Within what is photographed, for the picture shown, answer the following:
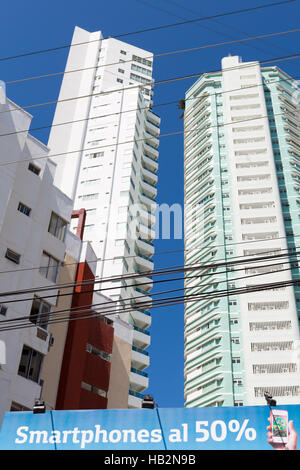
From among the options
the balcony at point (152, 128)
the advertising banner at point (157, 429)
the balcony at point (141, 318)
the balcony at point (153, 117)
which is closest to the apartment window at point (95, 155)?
the balcony at point (152, 128)

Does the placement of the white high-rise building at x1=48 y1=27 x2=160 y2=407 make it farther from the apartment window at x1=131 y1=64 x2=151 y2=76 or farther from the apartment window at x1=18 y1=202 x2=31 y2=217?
the apartment window at x1=18 y1=202 x2=31 y2=217

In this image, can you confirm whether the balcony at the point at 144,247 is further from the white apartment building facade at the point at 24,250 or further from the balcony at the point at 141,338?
the white apartment building facade at the point at 24,250

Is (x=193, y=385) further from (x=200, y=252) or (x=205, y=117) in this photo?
(x=205, y=117)

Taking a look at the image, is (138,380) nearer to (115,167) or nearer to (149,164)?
(115,167)

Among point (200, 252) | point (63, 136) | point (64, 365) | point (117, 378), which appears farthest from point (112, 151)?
point (64, 365)

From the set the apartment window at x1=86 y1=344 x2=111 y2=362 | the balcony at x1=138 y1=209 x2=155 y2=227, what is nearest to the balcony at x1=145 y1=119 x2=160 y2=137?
the balcony at x1=138 y1=209 x2=155 y2=227

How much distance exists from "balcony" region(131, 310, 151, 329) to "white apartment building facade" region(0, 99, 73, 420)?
99.8ft

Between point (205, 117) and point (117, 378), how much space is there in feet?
187

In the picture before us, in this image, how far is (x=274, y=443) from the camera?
42.1 feet

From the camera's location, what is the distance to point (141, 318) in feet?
192

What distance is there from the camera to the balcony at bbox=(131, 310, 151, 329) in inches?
2291

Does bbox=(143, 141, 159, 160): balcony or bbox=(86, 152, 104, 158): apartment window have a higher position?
bbox=(143, 141, 159, 160): balcony

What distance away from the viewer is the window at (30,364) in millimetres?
23656

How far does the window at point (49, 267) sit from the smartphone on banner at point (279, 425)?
1681 cm
